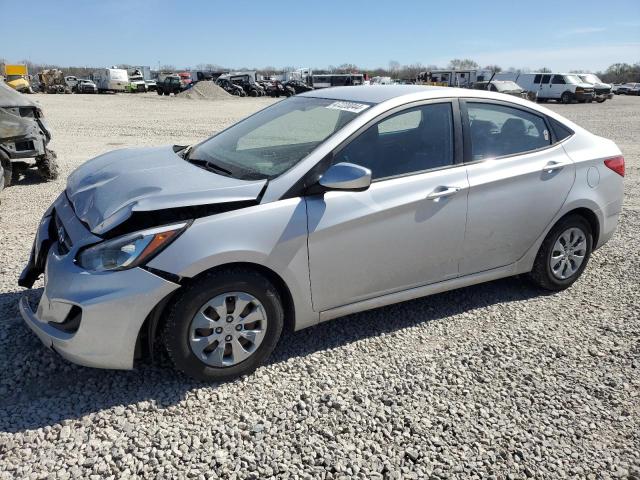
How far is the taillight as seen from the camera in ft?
14.9

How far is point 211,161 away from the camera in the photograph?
3738 millimetres

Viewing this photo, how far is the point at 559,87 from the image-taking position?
3541cm

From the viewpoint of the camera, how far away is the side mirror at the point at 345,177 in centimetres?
315

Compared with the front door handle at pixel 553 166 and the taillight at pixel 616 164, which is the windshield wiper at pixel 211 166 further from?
the taillight at pixel 616 164

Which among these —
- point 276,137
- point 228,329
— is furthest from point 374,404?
point 276,137

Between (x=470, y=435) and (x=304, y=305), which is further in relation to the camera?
(x=304, y=305)

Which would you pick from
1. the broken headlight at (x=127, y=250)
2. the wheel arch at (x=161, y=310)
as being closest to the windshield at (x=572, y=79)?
the wheel arch at (x=161, y=310)

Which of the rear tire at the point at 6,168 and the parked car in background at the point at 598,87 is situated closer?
the rear tire at the point at 6,168

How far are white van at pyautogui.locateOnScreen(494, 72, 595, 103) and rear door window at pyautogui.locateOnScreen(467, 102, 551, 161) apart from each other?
114 feet

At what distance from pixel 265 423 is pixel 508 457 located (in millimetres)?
1262

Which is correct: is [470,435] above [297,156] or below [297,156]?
below

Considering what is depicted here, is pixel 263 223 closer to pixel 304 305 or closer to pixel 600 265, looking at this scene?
pixel 304 305

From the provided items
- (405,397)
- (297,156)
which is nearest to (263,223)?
(297,156)

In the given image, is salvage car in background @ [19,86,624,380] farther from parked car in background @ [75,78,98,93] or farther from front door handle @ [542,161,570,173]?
parked car in background @ [75,78,98,93]
